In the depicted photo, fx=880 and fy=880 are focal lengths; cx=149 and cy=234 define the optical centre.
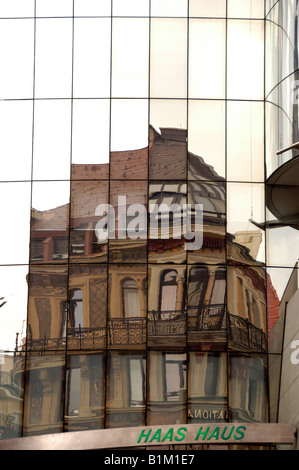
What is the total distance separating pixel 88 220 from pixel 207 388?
616 centimetres

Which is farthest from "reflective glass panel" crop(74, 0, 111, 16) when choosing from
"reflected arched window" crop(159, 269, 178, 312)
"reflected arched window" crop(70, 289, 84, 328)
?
"reflected arched window" crop(70, 289, 84, 328)

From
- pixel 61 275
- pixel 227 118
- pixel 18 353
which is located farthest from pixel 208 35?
pixel 18 353

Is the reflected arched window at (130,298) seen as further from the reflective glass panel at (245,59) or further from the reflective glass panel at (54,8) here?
the reflective glass panel at (54,8)

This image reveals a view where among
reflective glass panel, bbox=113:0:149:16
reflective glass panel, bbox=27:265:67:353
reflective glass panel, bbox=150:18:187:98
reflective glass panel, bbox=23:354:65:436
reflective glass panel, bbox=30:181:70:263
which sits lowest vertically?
reflective glass panel, bbox=23:354:65:436

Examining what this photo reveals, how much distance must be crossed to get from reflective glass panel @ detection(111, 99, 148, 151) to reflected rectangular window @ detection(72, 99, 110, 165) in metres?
0.22

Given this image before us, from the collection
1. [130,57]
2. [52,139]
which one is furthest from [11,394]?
[130,57]

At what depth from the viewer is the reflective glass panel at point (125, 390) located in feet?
83.4

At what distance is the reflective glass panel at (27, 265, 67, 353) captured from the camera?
85.4 ft

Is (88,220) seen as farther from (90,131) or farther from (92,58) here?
(92,58)

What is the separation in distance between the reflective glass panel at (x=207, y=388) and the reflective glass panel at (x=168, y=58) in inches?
322

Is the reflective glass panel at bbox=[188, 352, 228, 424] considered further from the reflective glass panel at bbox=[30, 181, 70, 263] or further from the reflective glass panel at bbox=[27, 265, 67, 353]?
the reflective glass panel at bbox=[30, 181, 70, 263]

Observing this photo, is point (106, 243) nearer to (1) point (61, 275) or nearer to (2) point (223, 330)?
(1) point (61, 275)

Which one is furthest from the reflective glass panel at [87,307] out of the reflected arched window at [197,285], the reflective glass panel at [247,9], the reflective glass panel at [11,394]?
the reflective glass panel at [247,9]

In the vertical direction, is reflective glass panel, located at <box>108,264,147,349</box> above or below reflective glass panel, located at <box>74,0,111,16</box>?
below
